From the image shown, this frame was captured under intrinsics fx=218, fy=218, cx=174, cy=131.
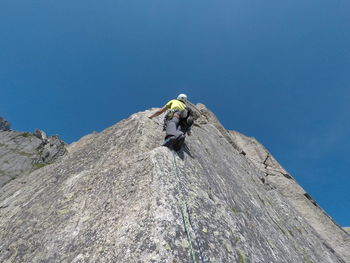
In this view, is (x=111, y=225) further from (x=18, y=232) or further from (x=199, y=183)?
(x=18, y=232)

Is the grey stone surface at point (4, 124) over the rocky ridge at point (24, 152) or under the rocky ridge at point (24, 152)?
over

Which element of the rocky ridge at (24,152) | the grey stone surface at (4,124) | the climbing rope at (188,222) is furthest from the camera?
the grey stone surface at (4,124)

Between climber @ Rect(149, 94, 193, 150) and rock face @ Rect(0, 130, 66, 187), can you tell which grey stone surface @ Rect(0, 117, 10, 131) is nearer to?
rock face @ Rect(0, 130, 66, 187)

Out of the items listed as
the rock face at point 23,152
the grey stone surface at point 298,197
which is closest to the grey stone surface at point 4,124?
the rock face at point 23,152

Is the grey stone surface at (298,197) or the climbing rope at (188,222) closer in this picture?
the climbing rope at (188,222)

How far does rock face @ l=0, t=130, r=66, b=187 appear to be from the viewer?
25.1 m

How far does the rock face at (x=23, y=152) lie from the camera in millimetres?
25078

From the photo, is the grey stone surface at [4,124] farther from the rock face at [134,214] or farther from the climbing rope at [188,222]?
the climbing rope at [188,222]

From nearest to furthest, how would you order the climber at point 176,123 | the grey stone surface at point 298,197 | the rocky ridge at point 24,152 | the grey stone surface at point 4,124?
the climber at point 176,123 → the grey stone surface at point 298,197 → the rocky ridge at point 24,152 → the grey stone surface at point 4,124

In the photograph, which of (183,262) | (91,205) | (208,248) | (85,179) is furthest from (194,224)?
(85,179)

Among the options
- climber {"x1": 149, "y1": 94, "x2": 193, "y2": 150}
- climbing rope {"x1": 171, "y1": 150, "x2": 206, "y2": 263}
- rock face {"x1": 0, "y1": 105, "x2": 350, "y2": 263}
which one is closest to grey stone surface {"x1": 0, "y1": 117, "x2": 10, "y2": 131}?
rock face {"x1": 0, "y1": 105, "x2": 350, "y2": 263}

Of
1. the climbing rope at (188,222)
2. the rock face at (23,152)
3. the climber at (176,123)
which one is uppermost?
the rock face at (23,152)

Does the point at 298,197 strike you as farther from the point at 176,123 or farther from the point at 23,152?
the point at 23,152

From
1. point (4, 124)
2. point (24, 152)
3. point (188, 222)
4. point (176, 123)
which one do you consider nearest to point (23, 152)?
point (24, 152)
